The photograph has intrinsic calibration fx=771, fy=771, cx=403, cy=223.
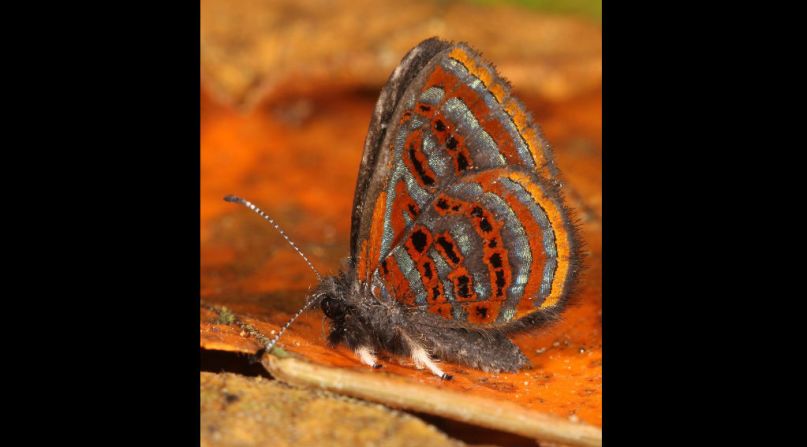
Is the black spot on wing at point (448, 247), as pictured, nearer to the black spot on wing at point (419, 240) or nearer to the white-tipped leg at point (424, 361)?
the black spot on wing at point (419, 240)

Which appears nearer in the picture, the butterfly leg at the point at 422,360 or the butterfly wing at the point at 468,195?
the butterfly leg at the point at 422,360

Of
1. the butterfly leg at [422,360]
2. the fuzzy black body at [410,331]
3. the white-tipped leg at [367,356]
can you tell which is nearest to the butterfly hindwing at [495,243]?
the fuzzy black body at [410,331]

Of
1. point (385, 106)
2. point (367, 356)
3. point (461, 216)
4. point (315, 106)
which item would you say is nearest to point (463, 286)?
point (461, 216)

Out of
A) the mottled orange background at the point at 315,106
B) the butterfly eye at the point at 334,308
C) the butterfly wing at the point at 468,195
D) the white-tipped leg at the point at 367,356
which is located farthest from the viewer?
the mottled orange background at the point at 315,106

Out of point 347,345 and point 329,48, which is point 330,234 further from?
point 347,345

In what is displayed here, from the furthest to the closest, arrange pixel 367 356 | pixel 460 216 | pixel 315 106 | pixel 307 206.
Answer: pixel 315 106 < pixel 307 206 < pixel 460 216 < pixel 367 356

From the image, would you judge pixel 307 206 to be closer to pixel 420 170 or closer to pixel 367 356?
pixel 420 170
